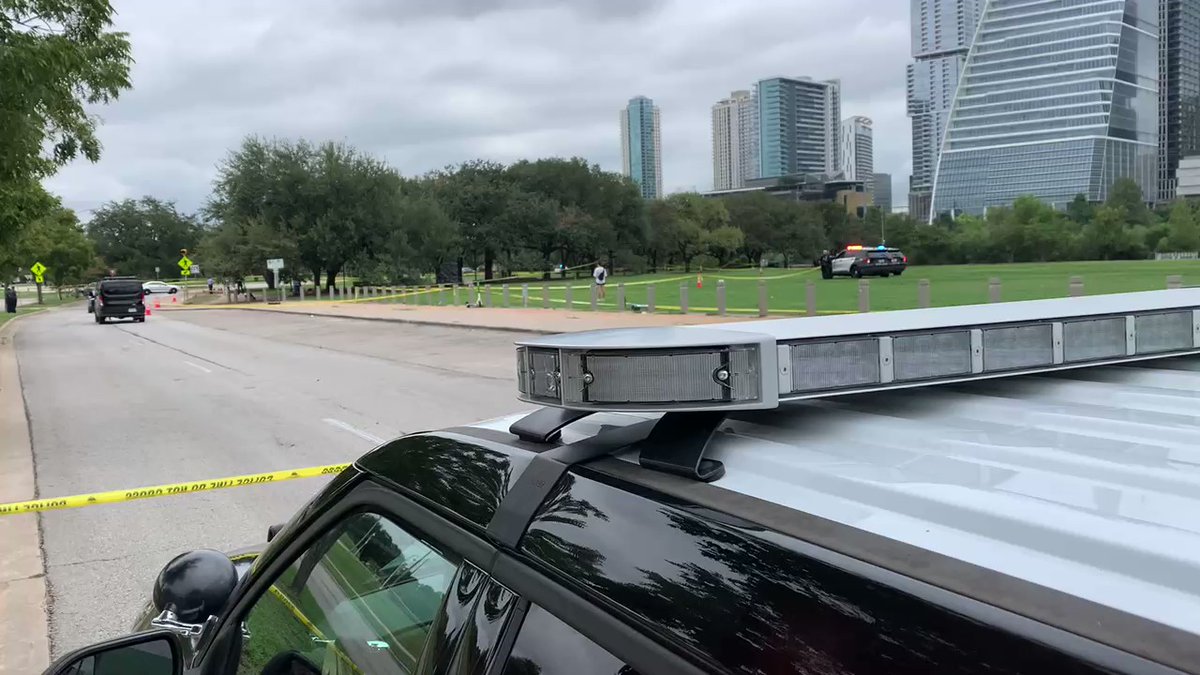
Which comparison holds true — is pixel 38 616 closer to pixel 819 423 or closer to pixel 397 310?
pixel 819 423

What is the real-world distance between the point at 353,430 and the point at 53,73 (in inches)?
208

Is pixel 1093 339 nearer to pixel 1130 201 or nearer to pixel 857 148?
pixel 1130 201

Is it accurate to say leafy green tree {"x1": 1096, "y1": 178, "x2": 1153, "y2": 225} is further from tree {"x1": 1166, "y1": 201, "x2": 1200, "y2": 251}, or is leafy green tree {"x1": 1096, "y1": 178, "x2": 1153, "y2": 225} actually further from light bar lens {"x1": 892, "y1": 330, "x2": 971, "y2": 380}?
light bar lens {"x1": 892, "y1": 330, "x2": 971, "y2": 380}

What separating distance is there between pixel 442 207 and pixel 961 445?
78.0 meters

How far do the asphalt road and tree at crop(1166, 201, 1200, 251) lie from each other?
128 feet

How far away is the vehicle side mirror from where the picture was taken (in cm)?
198

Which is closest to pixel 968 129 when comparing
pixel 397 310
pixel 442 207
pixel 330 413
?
pixel 442 207

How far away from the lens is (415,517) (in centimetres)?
161

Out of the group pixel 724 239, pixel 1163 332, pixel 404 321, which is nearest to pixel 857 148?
pixel 724 239

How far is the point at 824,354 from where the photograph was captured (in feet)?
4.95

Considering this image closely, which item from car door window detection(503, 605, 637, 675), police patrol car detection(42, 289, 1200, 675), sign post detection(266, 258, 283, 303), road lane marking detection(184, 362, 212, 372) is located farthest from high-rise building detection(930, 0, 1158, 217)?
car door window detection(503, 605, 637, 675)

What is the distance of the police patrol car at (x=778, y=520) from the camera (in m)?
0.91

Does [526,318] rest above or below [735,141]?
below

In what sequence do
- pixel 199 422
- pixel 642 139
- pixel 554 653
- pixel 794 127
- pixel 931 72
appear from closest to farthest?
pixel 554 653 < pixel 199 422 < pixel 794 127 < pixel 931 72 < pixel 642 139
